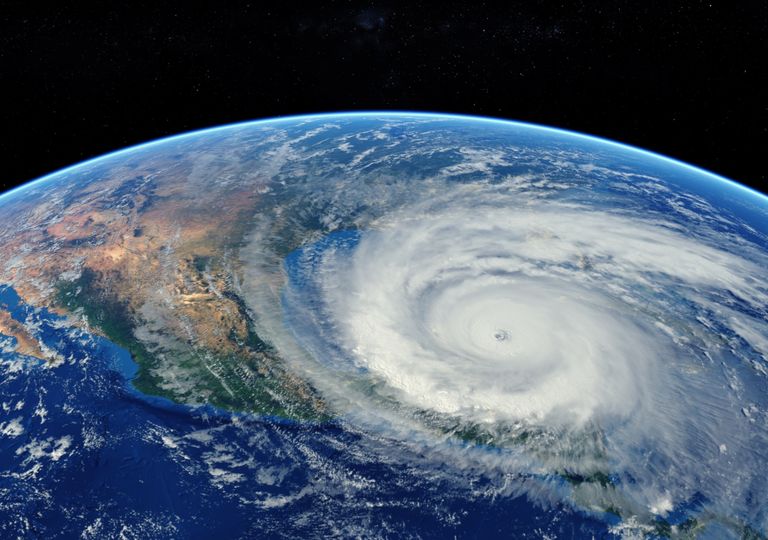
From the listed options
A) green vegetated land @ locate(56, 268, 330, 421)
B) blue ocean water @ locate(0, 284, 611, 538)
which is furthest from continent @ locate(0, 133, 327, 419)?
blue ocean water @ locate(0, 284, 611, 538)

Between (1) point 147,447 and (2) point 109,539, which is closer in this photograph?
(2) point 109,539

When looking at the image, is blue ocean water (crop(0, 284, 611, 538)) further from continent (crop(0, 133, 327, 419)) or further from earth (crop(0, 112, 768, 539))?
continent (crop(0, 133, 327, 419))

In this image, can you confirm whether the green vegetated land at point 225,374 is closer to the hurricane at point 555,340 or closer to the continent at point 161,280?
the continent at point 161,280

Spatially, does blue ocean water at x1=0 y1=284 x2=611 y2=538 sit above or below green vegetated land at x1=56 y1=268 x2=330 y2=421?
below

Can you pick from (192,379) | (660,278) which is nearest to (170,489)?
(192,379)

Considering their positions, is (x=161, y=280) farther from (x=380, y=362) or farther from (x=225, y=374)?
(x=380, y=362)

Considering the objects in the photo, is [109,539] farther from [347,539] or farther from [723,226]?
[723,226]

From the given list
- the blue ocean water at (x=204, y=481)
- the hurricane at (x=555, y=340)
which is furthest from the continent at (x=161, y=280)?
the hurricane at (x=555, y=340)

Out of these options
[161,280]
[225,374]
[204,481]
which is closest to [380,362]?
[225,374]
